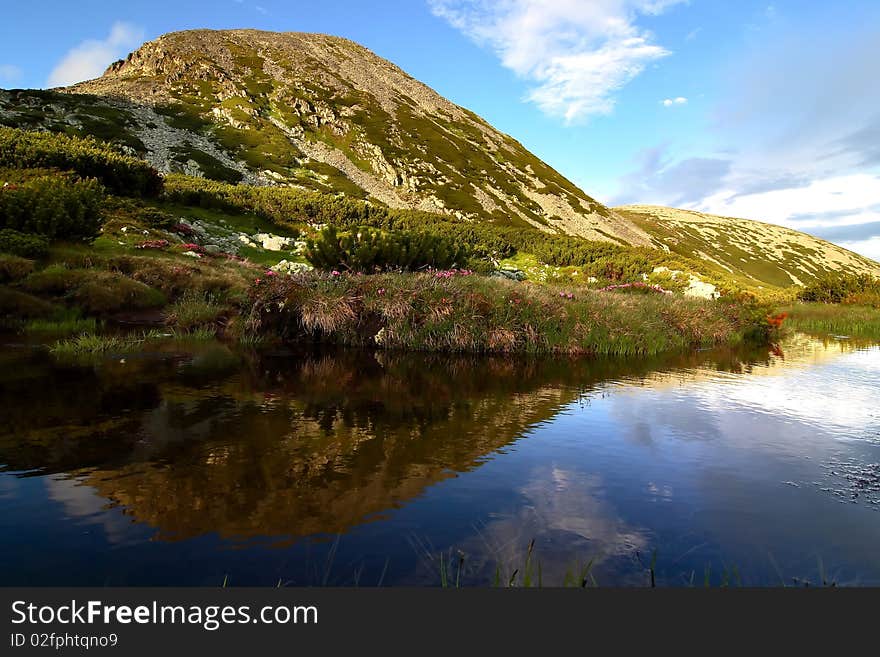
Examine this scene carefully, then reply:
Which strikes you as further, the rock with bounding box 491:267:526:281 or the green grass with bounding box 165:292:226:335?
the rock with bounding box 491:267:526:281

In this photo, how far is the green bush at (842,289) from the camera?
1201 inches

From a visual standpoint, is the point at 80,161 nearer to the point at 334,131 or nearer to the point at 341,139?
the point at 341,139

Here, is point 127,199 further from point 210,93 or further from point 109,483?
point 210,93

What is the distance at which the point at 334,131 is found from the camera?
85.8 meters

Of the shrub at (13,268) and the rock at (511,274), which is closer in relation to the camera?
the shrub at (13,268)

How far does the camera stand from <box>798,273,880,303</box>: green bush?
30.5 meters

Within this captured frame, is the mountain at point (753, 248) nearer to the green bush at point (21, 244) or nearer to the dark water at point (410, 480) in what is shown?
the green bush at point (21, 244)

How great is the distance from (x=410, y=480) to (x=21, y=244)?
15.4 metres

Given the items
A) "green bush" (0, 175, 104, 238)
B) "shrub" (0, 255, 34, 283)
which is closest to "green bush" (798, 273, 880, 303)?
"green bush" (0, 175, 104, 238)

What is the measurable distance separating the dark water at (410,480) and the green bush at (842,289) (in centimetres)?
2882

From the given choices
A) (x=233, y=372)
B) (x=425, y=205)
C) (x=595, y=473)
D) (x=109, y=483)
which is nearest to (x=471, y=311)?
(x=233, y=372)

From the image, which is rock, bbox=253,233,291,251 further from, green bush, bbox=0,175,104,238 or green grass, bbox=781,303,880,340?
green grass, bbox=781,303,880,340

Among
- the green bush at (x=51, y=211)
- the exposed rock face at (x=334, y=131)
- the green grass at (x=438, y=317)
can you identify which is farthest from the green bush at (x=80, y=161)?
the exposed rock face at (x=334, y=131)

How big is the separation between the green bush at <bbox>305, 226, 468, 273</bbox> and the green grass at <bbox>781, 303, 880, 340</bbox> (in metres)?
17.9
